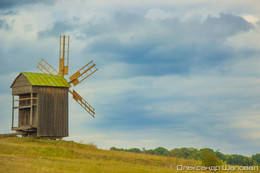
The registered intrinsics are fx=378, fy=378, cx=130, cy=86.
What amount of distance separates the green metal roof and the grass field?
6.35m

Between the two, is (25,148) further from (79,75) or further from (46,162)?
(79,75)

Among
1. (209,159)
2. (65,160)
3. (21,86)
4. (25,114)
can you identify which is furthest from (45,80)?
(209,159)

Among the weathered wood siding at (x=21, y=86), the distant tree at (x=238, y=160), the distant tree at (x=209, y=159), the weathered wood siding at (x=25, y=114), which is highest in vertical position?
the weathered wood siding at (x=21, y=86)

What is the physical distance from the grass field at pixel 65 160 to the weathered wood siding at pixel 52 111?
1806mm

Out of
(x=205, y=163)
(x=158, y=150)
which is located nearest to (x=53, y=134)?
(x=205, y=163)

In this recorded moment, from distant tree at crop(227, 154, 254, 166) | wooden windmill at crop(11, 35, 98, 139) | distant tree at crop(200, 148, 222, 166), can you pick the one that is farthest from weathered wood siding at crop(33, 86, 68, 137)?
distant tree at crop(227, 154, 254, 166)

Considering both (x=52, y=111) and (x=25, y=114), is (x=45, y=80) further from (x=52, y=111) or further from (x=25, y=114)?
(x=25, y=114)

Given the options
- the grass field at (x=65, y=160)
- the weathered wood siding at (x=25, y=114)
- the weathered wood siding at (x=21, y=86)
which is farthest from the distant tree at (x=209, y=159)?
the weathered wood siding at (x=21, y=86)

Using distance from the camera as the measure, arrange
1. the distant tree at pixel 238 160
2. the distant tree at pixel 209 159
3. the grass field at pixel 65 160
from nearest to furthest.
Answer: the grass field at pixel 65 160
the distant tree at pixel 209 159
the distant tree at pixel 238 160

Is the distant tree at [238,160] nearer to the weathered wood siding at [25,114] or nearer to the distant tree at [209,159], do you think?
the distant tree at [209,159]

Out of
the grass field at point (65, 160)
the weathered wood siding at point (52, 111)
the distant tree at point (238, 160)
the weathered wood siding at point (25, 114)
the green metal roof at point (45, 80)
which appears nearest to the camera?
the grass field at point (65, 160)

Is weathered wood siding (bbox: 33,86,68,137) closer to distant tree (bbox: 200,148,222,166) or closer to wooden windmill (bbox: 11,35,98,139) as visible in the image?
wooden windmill (bbox: 11,35,98,139)

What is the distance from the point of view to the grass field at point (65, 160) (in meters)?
25.3

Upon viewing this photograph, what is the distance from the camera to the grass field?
25.3m
